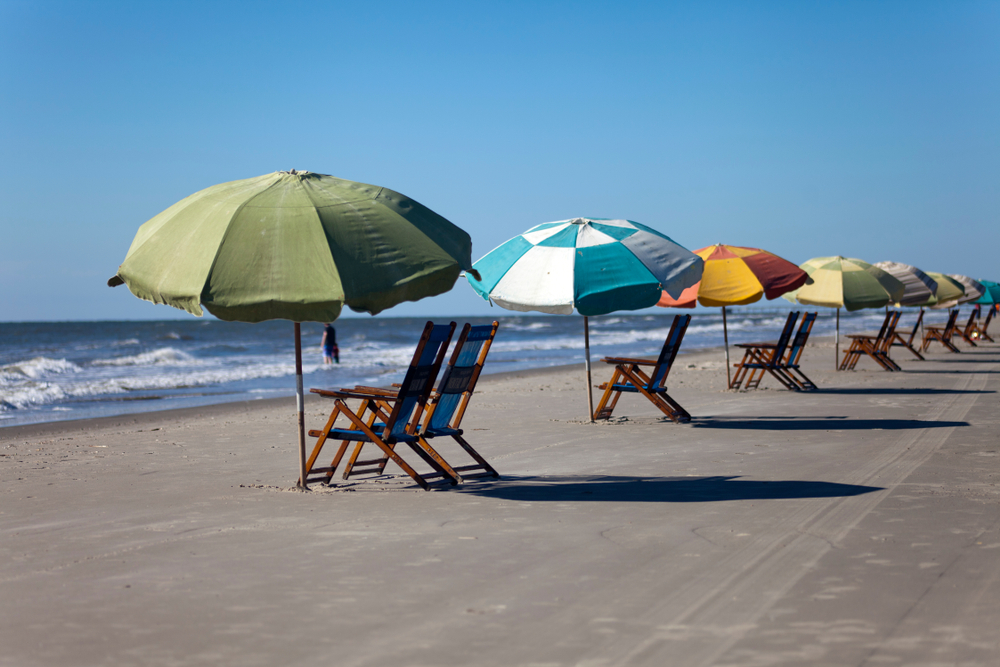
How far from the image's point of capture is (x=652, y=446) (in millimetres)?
8500

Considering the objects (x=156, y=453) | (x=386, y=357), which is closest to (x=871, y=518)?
(x=156, y=453)

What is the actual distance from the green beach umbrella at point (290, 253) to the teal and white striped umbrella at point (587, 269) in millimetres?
3082

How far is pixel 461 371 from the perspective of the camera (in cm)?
653

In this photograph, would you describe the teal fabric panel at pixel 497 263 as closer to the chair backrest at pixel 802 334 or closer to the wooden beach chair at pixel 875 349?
the chair backrest at pixel 802 334

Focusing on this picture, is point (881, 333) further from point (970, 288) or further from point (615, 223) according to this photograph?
point (970, 288)

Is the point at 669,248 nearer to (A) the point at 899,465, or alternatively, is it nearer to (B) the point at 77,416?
(A) the point at 899,465

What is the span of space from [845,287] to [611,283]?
8.69 metres

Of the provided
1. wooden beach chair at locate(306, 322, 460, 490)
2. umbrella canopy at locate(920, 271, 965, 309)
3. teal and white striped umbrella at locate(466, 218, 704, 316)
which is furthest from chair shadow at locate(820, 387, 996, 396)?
umbrella canopy at locate(920, 271, 965, 309)

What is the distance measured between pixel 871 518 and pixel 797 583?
4.82 ft

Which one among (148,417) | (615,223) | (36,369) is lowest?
(36,369)

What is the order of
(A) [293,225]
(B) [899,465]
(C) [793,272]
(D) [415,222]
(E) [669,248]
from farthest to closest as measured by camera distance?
(C) [793,272] < (E) [669,248] < (B) [899,465] < (D) [415,222] < (A) [293,225]

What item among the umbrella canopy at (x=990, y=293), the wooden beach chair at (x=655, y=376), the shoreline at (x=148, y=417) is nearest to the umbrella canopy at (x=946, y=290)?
the umbrella canopy at (x=990, y=293)

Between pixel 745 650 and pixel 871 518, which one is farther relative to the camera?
pixel 871 518

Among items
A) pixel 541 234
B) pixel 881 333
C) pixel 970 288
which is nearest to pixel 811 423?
pixel 541 234
